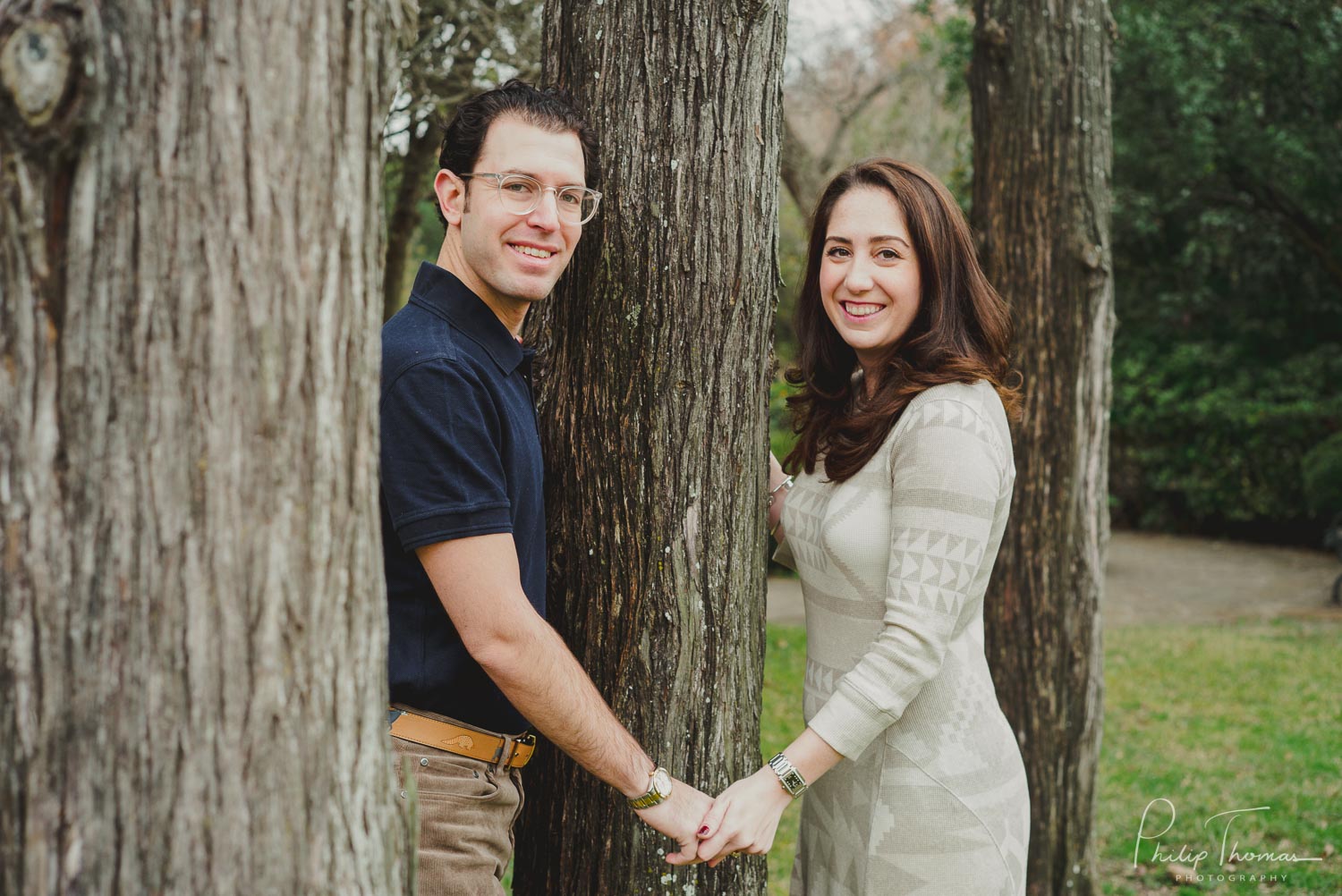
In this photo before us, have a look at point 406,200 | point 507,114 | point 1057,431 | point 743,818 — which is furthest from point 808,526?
point 406,200

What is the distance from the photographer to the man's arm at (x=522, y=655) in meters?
2.08

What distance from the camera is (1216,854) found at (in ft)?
16.9

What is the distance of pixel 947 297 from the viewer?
2699 mm

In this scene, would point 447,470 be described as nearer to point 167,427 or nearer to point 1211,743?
point 167,427

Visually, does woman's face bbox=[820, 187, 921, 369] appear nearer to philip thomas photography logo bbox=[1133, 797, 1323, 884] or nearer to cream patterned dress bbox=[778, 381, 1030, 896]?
cream patterned dress bbox=[778, 381, 1030, 896]

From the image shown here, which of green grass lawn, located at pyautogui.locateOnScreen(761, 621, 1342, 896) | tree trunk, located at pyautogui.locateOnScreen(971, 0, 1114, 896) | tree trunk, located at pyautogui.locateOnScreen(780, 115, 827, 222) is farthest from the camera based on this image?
tree trunk, located at pyautogui.locateOnScreen(780, 115, 827, 222)

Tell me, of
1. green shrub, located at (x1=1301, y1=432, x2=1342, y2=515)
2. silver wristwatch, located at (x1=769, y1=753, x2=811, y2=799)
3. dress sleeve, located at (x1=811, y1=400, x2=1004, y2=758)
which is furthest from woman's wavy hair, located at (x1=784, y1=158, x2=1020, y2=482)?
green shrub, located at (x1=1301, y1=432, x2=1342, y2=515)

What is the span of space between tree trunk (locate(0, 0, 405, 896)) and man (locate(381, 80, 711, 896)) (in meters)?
0.55

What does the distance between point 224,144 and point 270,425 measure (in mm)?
352

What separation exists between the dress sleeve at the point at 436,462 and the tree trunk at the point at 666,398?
0.45 meters

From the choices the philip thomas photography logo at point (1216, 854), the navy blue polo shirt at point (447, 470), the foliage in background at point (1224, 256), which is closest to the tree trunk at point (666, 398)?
the navy blue polo shirt at point (447, 470)

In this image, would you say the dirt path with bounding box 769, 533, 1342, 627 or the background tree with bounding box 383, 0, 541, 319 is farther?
the dirt path with bounding box 769, 533, 1342, 627

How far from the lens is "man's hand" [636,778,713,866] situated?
2.38 m

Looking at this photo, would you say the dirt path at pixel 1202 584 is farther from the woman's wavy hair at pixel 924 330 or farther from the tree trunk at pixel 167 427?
the tree trunk at pixel 167 427
